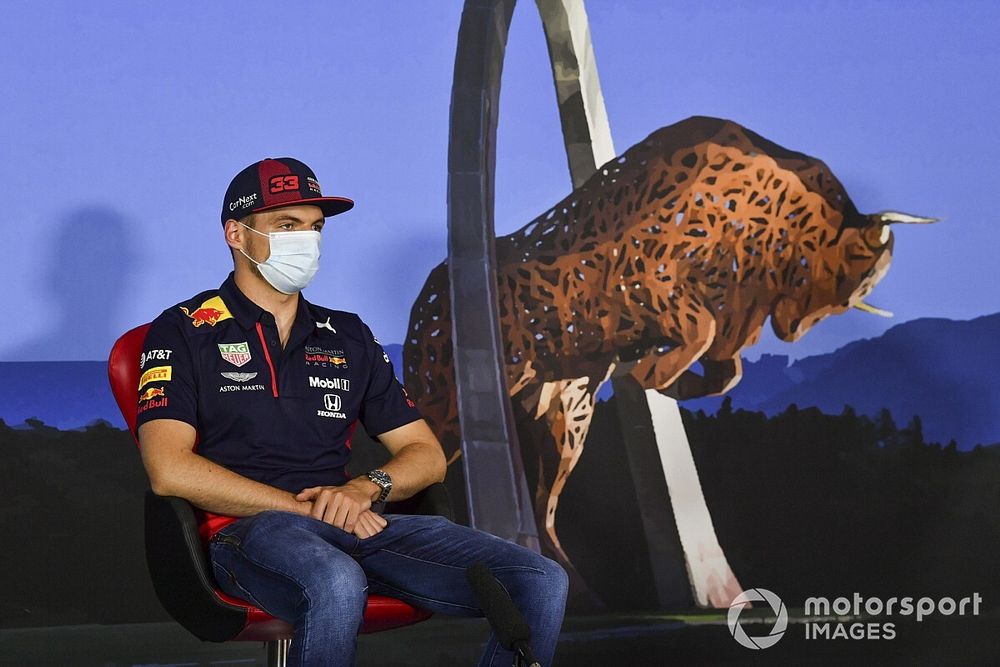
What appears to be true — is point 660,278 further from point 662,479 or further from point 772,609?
point 772,609

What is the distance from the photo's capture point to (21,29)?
3.24 meters

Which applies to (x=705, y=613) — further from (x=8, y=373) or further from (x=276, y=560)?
(x=8, y=373)

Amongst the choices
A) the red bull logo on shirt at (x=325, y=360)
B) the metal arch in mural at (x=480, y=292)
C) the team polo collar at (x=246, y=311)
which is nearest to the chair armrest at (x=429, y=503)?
the red bull logo on shirt at (x=325, y=360)

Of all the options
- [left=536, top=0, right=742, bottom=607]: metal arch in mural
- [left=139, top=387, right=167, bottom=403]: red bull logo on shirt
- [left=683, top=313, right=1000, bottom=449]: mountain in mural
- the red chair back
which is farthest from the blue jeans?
[left=683, top=313, right=1000, bottom=449]: mountain in mural

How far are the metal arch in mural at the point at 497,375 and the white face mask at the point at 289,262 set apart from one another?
1052 mm

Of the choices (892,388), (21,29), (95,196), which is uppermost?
(21,29)

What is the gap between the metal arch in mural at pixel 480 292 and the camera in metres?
3.28

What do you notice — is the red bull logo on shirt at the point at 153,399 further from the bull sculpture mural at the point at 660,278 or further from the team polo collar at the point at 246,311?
the bull sculpture mural at the point at 660,278

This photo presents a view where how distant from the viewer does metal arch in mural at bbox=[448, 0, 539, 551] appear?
3.28m

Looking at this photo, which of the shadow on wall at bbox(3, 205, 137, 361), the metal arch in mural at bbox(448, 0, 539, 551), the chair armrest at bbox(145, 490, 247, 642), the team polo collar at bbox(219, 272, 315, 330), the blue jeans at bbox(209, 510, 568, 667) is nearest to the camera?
the blue jeans at bbox(209, 510, 568, 667)

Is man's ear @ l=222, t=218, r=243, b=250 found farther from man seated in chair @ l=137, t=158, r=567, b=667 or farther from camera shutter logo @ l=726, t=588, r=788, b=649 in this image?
camera shutter logo @ l=726, t=588, r=788, b=649

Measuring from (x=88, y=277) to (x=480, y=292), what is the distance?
1132mm

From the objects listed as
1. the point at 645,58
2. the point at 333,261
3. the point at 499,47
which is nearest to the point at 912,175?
the point at 645,58

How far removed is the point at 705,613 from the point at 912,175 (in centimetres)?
149
